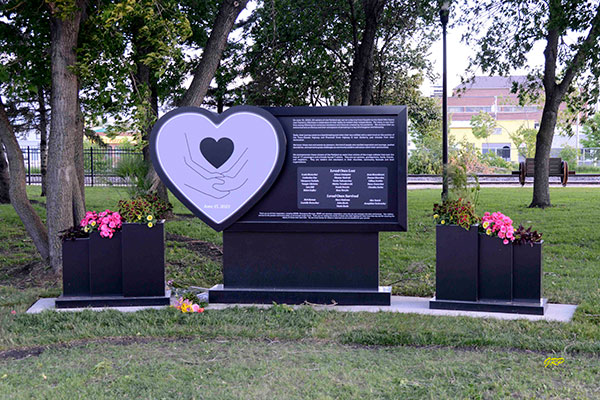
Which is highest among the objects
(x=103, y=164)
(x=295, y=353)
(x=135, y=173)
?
(x=103, y=164)

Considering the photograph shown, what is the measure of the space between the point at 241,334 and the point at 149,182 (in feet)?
10.2

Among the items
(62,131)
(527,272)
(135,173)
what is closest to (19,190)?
(62,131)

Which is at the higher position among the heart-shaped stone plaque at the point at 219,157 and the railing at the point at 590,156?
the railing at the point at 590,156

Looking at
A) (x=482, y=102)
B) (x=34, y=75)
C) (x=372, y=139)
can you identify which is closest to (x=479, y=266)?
(x=372, y=139)

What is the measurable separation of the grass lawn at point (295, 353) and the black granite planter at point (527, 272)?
1.68 ft

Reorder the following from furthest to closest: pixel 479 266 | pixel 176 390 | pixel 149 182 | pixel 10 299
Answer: pixel 149 182 < pixel 10 299 < pixel 479 266 < pixel 176 390

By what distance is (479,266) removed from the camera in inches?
258

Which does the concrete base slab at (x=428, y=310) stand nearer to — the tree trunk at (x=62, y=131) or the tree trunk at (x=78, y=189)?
the tree trunk at (x=62, y=131)

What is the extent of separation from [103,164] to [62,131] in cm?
205

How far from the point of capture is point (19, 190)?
29.8 ft

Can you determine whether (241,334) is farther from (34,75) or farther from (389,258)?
(34,75)

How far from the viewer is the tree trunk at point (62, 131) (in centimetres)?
848

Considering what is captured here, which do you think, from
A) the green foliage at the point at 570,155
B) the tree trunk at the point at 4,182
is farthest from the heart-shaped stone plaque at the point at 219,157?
the green foliage at the point at 570,155

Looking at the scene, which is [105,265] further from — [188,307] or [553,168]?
[553,168]
